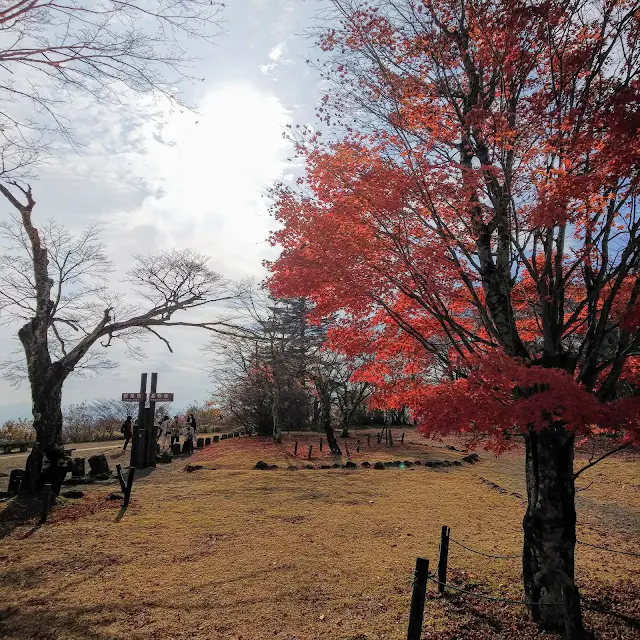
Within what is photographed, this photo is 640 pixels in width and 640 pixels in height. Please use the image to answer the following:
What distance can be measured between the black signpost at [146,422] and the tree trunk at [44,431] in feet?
14.1

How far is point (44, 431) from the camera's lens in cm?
1201

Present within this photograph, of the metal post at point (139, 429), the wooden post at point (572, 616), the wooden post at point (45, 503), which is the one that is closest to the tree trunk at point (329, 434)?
the metal post at point (139, 429)

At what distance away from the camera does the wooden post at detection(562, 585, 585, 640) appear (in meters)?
3.84

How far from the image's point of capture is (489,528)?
9.70 meters

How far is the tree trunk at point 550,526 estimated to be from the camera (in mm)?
5434

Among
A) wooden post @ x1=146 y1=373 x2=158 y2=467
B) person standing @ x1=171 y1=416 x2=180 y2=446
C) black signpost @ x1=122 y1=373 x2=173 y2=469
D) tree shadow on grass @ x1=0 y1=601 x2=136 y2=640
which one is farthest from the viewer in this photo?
person standing @ x1=171 y1=416 x2=180 y2=446

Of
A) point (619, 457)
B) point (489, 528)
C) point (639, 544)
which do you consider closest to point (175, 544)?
point (489, 528)

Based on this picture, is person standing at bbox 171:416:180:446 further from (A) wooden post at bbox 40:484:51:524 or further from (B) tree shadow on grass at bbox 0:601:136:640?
Answer: (B) tree shadow on grass at bbox 0:601:136:640

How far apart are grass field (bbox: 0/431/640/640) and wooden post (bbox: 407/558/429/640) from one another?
0.99 m

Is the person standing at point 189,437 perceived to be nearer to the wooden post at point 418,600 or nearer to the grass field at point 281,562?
the grass field at point 281,562

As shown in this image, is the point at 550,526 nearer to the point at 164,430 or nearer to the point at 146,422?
the point at 146,422

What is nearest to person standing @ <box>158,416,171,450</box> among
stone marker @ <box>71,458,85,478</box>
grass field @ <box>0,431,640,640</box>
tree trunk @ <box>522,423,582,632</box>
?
stone marker @ <box>71,458,85,478</box>

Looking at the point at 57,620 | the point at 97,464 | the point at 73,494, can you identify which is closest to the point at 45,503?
the point at 73,494

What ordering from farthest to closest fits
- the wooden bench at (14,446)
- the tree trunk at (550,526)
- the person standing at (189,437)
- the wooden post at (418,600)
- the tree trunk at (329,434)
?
the person standing at (189,437) < the wooden bench at (14,446) < the tree trunk at (329,434) < the tree trunk at (550,526) < the wooden post at (418,600)
